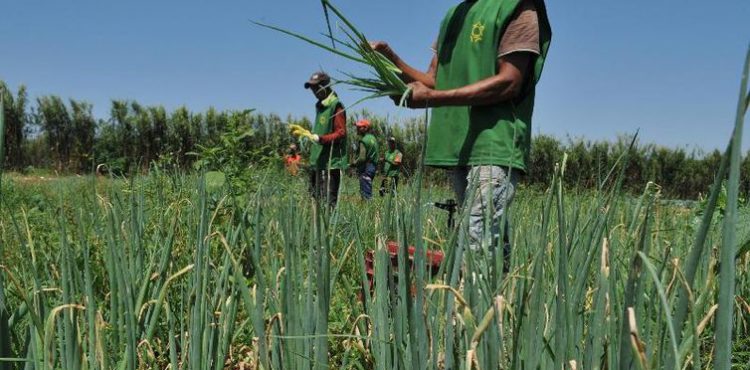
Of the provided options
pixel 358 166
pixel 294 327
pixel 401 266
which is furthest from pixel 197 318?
pixel 358 166

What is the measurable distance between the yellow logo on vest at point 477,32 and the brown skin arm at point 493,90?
0.10m

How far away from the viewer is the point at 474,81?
1843mm

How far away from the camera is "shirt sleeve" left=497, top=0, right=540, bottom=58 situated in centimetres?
172

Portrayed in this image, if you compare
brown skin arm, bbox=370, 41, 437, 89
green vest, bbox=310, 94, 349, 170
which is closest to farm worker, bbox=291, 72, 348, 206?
green vest, bbox=310, 94, 349, 170

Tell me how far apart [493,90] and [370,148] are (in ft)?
21.9

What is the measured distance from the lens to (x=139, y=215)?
1172 millimetres

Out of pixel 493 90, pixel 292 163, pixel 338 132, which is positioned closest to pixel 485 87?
pixel 493 90

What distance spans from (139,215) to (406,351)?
69 centimetres

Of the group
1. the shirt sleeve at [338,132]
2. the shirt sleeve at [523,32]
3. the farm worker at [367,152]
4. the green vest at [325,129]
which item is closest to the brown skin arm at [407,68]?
the shirt sleeve at [523,32]

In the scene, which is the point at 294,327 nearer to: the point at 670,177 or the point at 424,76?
the point at 424,76

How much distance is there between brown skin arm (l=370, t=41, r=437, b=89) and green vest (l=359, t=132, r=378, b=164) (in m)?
5.97

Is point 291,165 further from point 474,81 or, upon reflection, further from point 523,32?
point 523,32

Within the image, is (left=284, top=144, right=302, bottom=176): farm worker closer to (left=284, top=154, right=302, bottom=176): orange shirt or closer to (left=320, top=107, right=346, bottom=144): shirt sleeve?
(left=284, top=154, right=302, bottom=176): orange shirt

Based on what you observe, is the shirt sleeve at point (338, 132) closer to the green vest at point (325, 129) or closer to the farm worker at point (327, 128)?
the farm worker at point (327, 128)
